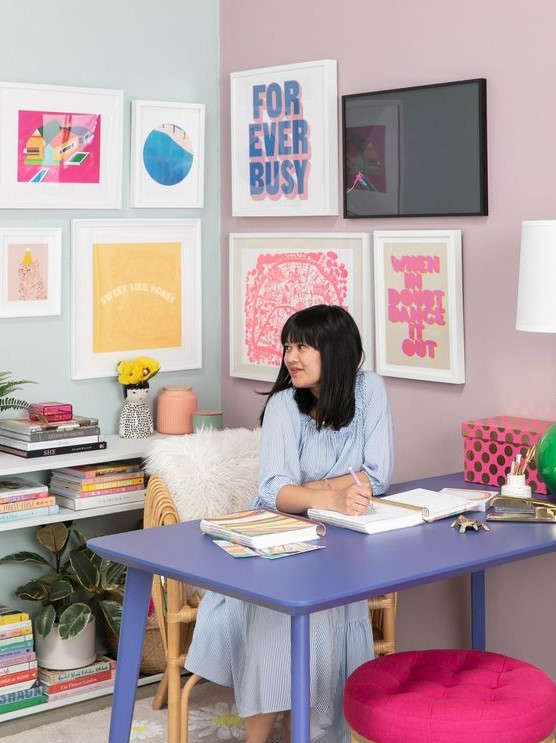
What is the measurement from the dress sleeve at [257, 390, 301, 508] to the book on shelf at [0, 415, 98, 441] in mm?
809

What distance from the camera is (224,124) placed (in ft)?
12.6

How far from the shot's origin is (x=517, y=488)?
2697 millimetres

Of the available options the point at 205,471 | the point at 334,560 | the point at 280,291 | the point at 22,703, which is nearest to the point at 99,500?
the point at 205,471

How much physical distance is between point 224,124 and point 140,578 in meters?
1.87

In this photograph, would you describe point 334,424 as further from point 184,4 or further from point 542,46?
point 184,4

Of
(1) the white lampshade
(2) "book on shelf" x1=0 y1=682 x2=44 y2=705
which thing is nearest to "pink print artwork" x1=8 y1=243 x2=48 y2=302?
(2) "book on shelf" x1=0 y1=682 x2=44 y2=705

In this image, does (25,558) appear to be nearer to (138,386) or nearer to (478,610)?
(138,386)

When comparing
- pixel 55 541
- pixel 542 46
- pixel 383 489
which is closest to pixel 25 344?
pixel 55 541

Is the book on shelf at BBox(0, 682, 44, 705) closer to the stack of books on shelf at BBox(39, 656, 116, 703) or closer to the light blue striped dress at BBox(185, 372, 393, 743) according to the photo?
the stack of books on shelf at BBox(39, 656, 116, 703)

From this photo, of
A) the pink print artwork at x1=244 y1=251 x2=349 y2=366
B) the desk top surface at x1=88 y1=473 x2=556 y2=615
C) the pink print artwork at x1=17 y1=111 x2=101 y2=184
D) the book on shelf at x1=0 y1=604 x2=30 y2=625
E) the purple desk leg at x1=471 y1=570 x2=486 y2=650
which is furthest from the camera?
the pink print artwork at x1=244 y1=251 x2=349 y2=366

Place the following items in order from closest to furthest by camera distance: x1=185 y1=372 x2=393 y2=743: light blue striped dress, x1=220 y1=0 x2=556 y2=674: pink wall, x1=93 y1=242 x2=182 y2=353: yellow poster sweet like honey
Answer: x1=185 y1=372 x2=393 y2=743: light blue striped dress < x1=220 y1=0 x2=556 y2=674: pink wall < x1=93 y1=242 x2=182 y2=353: yellow poster sweet like honey

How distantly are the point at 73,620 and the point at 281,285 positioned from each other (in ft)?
3.95

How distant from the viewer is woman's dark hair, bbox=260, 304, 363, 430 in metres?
2.76

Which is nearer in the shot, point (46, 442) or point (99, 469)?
point (46, 442)
